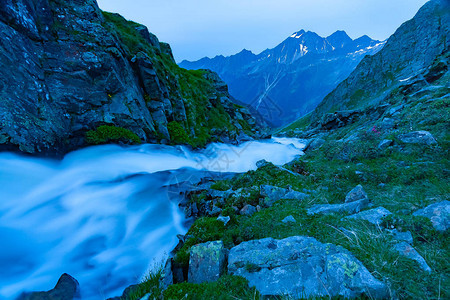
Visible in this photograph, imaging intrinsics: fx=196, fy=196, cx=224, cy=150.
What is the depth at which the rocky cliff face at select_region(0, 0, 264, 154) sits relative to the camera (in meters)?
11.8

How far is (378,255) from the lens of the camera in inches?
131

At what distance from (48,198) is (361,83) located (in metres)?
106

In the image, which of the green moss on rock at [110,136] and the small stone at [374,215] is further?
the green moss on rock at [110,136]

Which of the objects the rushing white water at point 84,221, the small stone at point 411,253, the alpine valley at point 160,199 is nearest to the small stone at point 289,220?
the alpine valley at point 160,199

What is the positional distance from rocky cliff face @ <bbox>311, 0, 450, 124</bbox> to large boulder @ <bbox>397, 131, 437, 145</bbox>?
46.1 m

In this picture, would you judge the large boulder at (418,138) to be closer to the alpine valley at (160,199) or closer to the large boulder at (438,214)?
the alpine valley at (160,199)

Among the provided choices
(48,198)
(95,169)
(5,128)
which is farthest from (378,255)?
(5,128)

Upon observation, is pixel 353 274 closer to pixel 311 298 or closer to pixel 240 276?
pixel 311 298

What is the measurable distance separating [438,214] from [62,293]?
936 centimetres

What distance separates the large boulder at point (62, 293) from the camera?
17.5 ft

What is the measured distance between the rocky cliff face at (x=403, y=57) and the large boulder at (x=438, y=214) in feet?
174

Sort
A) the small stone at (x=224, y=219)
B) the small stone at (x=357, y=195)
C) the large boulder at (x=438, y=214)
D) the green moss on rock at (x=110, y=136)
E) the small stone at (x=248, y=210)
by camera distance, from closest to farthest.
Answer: the large boulder at (x=438, y=214)
the small stone at (x=357, y=195)
the small stone at (x=224, y=219)
the small stone at (x=248, y=210)
the green moss on rock at (x=110, y=136)

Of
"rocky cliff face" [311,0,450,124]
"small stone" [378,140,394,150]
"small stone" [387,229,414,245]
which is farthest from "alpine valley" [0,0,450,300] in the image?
"rocky cliff face" [311,0,450,124]

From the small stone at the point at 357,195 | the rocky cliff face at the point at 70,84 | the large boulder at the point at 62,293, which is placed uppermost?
the rocky cliff face at the point at 70,84
